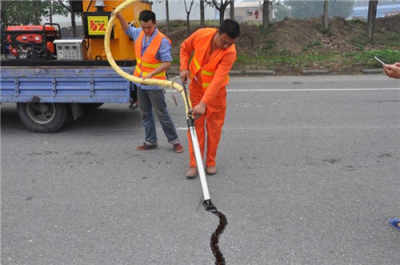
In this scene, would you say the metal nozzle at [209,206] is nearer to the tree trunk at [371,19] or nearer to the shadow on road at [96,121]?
the shadow on road at [96,121]

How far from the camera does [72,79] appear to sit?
5551mm

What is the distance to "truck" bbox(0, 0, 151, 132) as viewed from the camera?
5520 millimetres

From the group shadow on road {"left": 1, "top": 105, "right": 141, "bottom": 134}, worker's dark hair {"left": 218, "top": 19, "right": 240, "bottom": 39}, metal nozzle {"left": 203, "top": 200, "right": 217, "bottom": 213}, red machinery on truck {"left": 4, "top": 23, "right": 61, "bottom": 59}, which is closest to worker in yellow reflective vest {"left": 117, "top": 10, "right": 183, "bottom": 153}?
shadow on road {"left": 1, "top": 105, "right": 141, "bottom": 134}

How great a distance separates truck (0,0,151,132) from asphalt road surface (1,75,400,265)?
33 centimetres

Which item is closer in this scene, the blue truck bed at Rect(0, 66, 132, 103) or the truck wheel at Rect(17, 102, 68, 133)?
the blue truck bed at Rect(0, 66, 132, 103)

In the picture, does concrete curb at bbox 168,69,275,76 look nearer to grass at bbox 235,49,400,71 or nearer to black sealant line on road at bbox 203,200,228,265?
grass at bbox 235,49,400,71

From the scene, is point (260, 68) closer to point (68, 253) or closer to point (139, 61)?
point (139, 61)

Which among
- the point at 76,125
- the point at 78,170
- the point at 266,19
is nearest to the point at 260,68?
the point at 266,19

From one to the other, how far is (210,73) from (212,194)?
1.16 meters

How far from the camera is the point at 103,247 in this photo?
299 cm

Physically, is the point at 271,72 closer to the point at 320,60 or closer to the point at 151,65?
the point at 320,60

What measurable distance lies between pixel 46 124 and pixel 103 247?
3.25 meters

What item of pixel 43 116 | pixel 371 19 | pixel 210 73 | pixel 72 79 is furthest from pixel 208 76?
pixel 371 19

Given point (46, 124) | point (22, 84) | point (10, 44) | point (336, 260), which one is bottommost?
point (336, 260)
